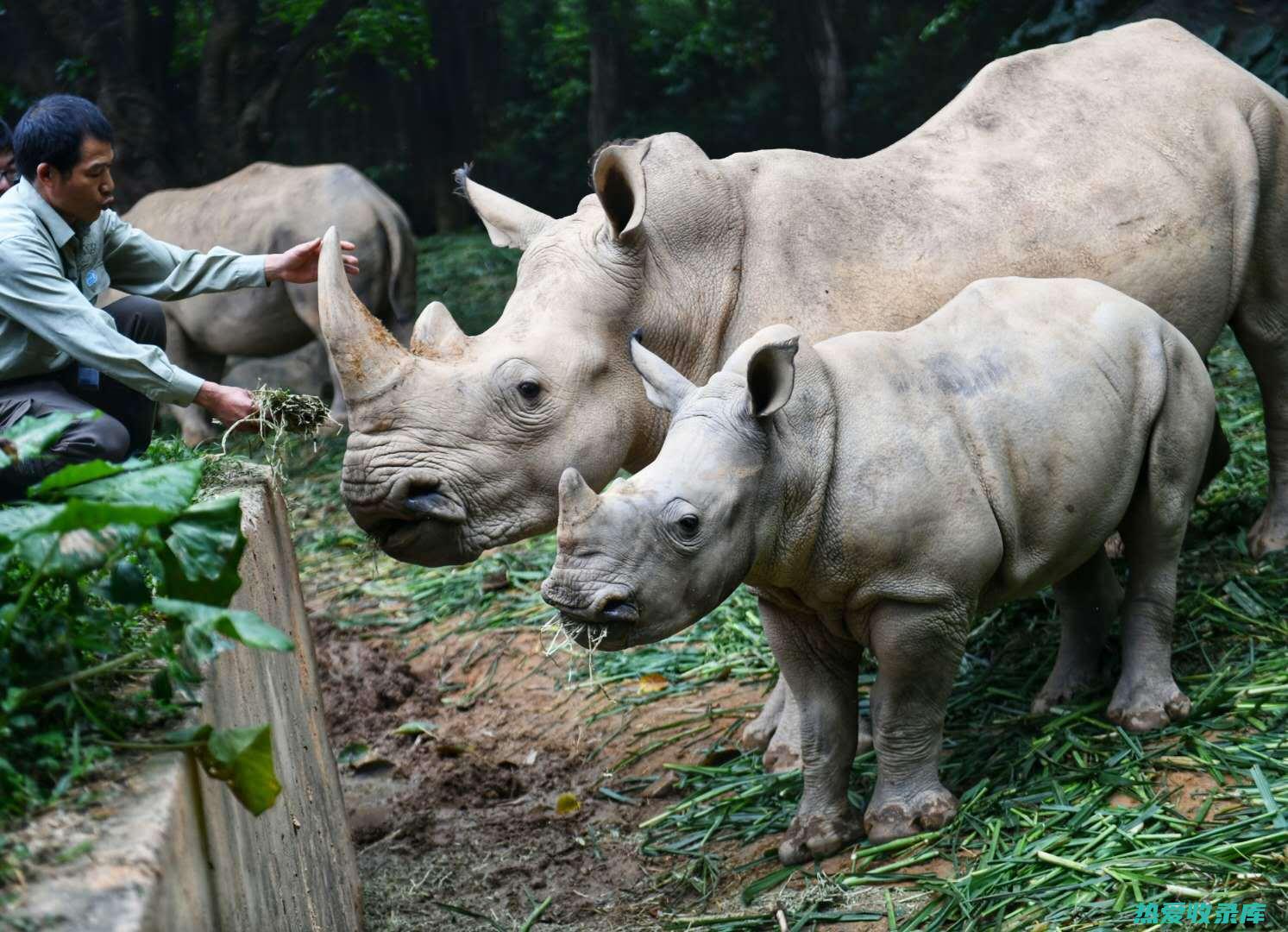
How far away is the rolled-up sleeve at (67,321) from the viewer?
454 centimetres

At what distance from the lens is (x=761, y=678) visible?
5656 mm

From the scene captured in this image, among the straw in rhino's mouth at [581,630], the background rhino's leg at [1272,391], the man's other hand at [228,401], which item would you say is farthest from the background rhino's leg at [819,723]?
the background rhino's leg at [1272,391]

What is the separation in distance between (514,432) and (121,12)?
881 centimetres

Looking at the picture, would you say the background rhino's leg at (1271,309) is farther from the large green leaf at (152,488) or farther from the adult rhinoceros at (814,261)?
the large green leaf at (152,488)

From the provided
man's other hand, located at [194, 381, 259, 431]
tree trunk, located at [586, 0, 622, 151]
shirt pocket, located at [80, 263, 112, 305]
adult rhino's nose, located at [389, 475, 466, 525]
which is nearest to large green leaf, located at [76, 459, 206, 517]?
adult rhino's nose, located at [389, 475, 466, 525]

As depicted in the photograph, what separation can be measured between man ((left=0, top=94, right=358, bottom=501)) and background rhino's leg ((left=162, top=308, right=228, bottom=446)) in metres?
4.70

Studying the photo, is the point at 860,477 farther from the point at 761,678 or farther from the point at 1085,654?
the point at 761,678

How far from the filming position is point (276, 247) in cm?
997

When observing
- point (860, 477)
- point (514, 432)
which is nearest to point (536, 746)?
point (514, 432)

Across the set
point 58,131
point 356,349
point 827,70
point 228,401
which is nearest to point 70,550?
point 356,349

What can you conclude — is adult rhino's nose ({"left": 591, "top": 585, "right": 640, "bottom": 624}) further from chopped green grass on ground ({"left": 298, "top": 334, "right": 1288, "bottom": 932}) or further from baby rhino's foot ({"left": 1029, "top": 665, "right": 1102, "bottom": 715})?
baby rhino's foot ({"left": 1029, "top": 665, "right": 1102, "bottom": 715})

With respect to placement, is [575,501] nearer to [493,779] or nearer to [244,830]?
[244,830]

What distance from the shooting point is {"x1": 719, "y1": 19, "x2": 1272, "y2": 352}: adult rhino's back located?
15.6 ft

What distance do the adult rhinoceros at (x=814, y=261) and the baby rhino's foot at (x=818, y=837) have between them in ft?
2.03
